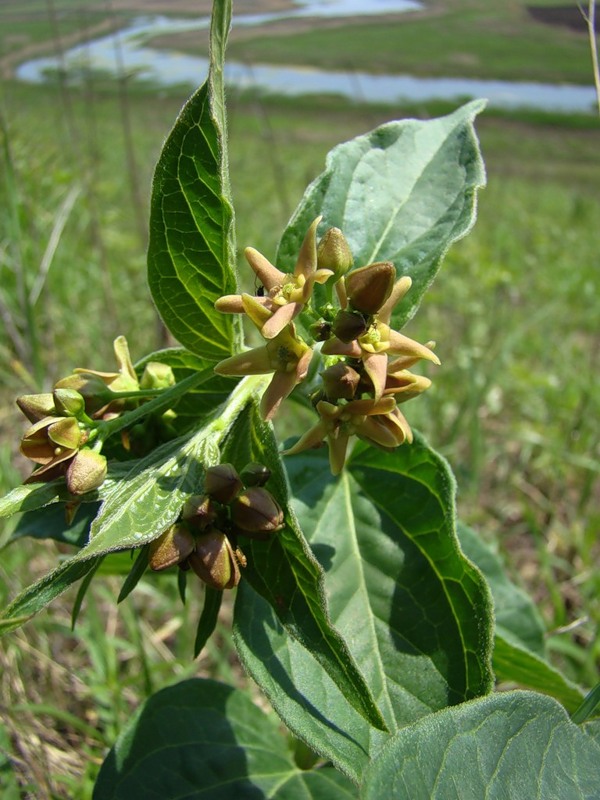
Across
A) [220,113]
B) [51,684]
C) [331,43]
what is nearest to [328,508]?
[220,113]

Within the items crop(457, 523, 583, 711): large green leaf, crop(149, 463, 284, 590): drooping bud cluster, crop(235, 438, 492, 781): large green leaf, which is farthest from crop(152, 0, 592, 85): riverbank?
crop(149, 463, 284, 590): drooping bud cluster

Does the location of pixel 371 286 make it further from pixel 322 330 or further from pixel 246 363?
pixel 246 363

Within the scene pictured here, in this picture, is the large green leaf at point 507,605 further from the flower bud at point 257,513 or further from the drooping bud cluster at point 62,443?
the drooping bud cluster at point 62,443

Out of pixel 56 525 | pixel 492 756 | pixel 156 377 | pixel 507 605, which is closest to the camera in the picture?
pixel 492 756

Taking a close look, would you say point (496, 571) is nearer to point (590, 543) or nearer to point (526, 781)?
point (590, 543)

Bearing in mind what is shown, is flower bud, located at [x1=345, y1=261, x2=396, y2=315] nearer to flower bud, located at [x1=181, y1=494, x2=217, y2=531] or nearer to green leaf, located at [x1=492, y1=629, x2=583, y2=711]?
flower bud, located at [x1=181, y1=494, x2=217, y2=531]

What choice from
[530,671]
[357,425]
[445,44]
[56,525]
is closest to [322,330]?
[357,425]
